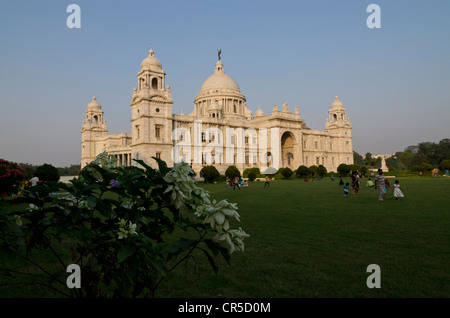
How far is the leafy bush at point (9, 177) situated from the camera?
13930mm

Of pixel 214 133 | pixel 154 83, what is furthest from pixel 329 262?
pixel 214 133

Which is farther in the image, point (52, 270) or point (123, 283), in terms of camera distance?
point (52, 270)

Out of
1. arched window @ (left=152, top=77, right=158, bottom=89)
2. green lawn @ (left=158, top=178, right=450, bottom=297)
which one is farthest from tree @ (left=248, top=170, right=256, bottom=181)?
green lawn @ (left=158, top=178, right=450, bottom=297)

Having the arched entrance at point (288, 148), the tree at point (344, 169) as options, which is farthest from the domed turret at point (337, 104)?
the tree at point (344, 169)

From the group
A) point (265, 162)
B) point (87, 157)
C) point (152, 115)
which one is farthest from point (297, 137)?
point (87, 157)

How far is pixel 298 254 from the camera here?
5770mm

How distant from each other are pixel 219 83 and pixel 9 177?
54341mm

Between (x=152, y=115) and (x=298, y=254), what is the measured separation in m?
37.4

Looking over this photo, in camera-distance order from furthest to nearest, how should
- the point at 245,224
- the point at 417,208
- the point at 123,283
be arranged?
the point at 417,208 < the point at 245,224 < the point at 123,283

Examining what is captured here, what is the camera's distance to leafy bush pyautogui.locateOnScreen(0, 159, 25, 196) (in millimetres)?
13930

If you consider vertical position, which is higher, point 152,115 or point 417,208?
point 152,115
